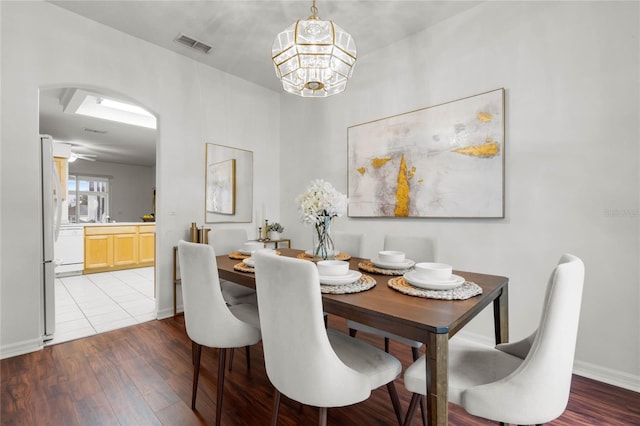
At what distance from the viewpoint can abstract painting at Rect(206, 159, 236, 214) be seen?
356cm

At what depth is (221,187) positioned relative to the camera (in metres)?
3.67

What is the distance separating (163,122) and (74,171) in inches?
280

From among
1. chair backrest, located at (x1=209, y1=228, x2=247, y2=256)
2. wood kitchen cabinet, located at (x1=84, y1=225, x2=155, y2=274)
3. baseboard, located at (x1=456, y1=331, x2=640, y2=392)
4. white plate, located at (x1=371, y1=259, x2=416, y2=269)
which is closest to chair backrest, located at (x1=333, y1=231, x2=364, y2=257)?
white plate, located at (x1=371, y1=259, x2=416, y2=269)

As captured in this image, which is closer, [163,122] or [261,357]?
[261,357]

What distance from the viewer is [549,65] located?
215 centimetres

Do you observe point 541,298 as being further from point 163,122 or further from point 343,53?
point 163,122

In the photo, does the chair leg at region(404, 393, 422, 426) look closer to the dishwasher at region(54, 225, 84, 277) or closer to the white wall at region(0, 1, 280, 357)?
the white wall at region(0, 1, 280, 357)

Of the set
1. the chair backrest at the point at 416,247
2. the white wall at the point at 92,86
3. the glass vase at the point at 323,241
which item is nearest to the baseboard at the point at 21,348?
the white wall at the point at 92,86

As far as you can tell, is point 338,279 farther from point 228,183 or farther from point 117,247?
point 117,247

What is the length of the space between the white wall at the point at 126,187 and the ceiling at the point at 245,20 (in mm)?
7165

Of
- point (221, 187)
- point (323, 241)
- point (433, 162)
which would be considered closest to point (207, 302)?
point (323, 241)

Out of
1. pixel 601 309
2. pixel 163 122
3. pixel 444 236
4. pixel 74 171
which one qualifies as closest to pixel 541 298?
pixel 601 309

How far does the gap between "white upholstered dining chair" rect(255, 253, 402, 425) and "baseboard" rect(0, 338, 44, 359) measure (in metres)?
2.46

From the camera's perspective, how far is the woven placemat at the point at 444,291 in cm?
122
